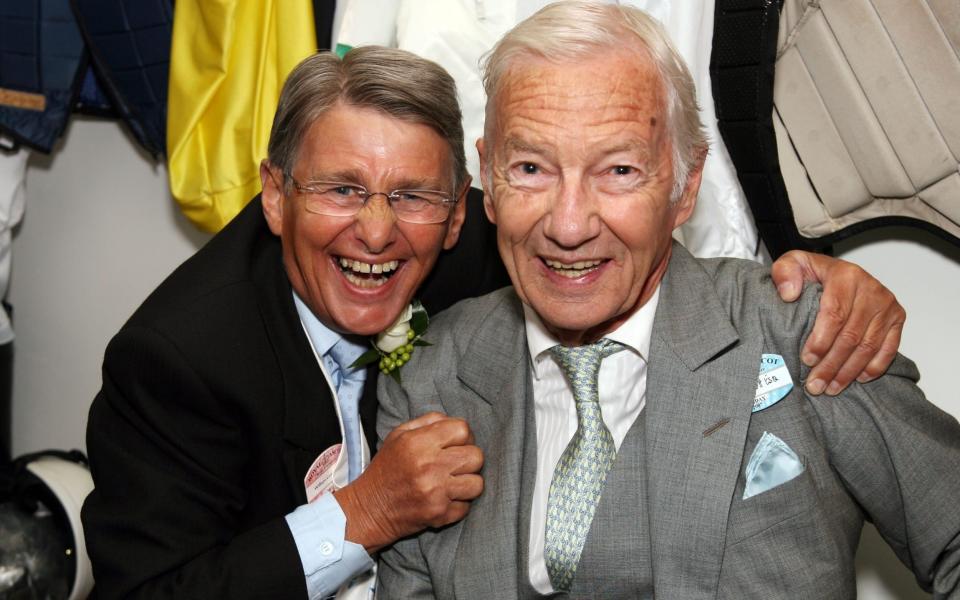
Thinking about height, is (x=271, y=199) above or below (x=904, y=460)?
above

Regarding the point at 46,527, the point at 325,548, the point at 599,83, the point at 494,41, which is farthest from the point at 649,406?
the point at 46,527

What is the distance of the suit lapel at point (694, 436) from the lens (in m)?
1.59

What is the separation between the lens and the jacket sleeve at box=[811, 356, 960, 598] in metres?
1.61

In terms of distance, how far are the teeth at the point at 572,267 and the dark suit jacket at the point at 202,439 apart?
554 mm

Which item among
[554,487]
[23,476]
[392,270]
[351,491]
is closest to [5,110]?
[23,476]

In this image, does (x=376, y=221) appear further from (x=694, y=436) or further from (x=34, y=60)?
(x=34, y=60)

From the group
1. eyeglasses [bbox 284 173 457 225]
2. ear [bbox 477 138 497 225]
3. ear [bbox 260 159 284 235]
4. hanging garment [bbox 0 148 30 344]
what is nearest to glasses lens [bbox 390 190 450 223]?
eyeglasses [bbox 284 173 457 225]

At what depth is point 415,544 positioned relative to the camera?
6.17 ft

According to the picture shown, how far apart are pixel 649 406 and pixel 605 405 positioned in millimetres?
107

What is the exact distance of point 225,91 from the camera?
2.83 metres

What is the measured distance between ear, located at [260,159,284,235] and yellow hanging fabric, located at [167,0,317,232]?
73 cm

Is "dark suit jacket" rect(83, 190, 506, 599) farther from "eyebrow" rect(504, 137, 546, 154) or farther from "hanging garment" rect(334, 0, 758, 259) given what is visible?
"hanging garment" rect(334, 0, 758, 259)

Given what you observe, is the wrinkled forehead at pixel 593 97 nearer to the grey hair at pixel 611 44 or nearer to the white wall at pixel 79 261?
the grey hair at pixel 611 44

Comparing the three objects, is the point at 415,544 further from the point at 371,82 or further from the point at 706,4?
the point at 706,4
